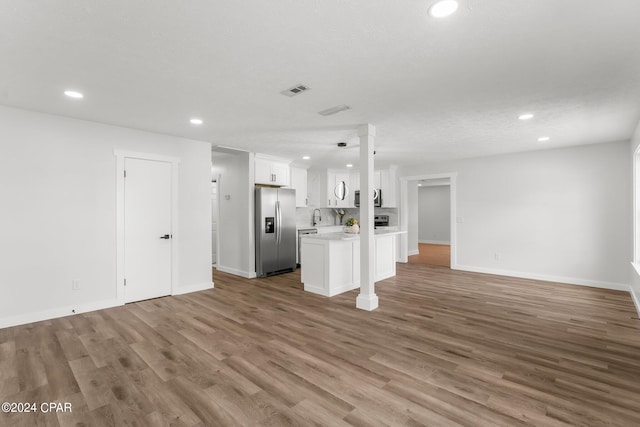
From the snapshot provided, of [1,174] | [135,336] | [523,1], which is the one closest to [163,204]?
[1,174]

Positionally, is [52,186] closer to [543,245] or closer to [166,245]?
[166,245]

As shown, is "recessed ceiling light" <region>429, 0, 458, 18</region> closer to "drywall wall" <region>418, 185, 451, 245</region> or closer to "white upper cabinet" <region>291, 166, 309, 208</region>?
"white upper cabinet" <region>291, 166, 309, 208</region>

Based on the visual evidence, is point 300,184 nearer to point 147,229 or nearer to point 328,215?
point 328,215

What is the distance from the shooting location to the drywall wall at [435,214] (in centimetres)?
1198

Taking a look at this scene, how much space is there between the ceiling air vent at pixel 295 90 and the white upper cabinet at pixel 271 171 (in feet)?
11.2

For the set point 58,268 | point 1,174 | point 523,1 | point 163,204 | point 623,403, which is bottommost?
point 623,403

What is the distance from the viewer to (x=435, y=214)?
12227 millimetres

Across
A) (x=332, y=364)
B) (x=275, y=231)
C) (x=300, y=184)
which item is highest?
(x=300, y=184)

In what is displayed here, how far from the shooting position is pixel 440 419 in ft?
6.30

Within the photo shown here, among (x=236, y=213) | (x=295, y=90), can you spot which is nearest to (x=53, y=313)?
(x=236, y=213)

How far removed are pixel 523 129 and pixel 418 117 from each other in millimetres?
1807

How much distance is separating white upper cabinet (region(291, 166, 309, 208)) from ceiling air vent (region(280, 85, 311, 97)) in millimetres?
4496

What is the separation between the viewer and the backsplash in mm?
8266

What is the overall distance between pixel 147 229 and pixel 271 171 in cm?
286
